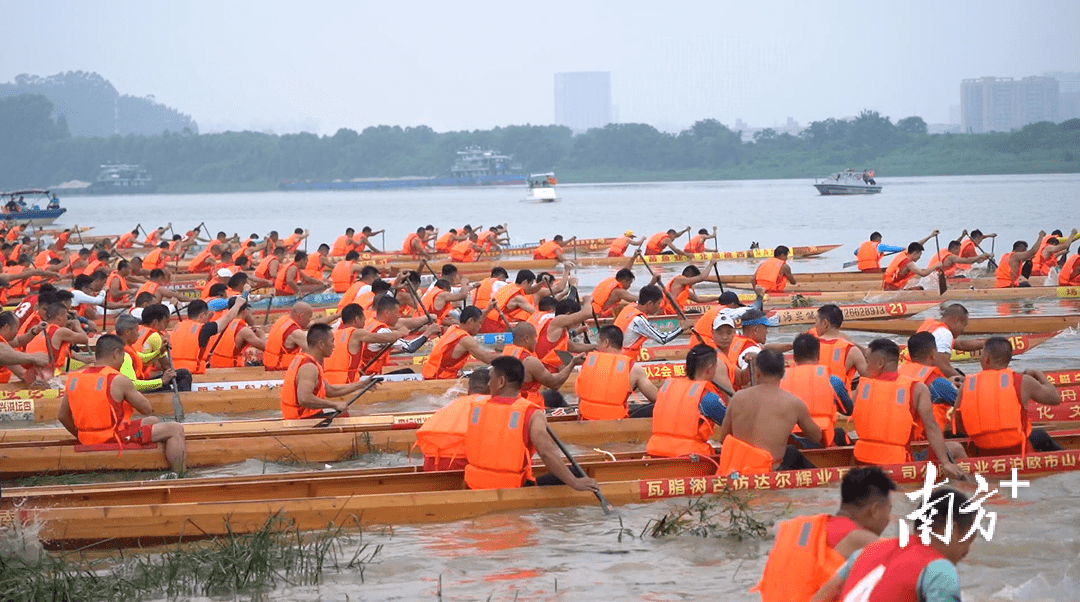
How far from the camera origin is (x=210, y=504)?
686 cm

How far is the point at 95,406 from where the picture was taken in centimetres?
837

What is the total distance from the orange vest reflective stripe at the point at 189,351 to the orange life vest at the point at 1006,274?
37.3 feet

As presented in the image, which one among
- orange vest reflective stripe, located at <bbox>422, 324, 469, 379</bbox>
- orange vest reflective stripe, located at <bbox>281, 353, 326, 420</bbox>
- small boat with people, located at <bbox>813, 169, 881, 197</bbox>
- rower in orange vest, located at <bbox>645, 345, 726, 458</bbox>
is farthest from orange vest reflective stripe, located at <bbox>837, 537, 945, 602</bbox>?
small boat with people, located at <bbox>813, 169, 881, 197</bbox>

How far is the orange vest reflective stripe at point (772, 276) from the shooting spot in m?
17.2

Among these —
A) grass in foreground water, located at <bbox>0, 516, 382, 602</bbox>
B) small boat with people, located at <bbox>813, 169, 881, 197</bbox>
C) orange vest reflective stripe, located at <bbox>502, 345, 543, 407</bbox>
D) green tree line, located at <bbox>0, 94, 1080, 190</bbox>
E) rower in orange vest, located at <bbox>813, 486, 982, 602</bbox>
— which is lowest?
grass in foreground water, located at <bbox>0, 516, 382, 602</bbox>

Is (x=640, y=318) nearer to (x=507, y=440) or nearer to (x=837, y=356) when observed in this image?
(x=837, y=356)

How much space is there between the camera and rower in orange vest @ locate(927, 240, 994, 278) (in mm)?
17750

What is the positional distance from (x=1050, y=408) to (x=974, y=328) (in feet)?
19.3

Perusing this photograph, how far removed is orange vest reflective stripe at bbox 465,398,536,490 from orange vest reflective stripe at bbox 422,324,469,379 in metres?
3.90

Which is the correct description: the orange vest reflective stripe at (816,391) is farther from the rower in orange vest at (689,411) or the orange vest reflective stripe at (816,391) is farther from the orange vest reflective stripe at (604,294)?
the orange vest reflective stripe at (604,294)

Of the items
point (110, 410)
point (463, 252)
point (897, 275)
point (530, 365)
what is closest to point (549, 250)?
point (463, 252)

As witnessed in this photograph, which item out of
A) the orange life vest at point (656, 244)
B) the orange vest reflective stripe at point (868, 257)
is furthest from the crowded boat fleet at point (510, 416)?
the orange life vest at point (656, 244)

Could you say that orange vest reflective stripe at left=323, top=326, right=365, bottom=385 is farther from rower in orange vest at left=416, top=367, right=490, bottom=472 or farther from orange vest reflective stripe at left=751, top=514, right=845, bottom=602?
orange vest reflective stripe at left=751, top=514, right=845, bottom=602

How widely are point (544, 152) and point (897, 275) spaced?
350 feet
